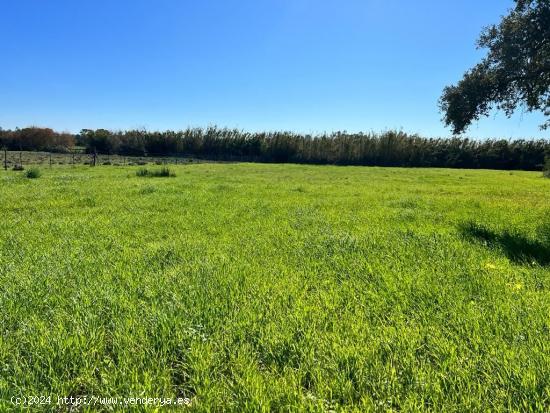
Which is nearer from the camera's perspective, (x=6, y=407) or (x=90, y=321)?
(x=6, y=407)

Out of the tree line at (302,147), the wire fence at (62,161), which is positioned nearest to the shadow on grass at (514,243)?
the wire fence at (62,161)

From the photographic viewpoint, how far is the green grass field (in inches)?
95.4

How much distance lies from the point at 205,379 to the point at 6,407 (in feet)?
3.99

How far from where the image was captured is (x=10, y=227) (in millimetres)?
6891

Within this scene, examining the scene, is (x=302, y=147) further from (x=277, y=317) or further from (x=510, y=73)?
(x=277, y=317)

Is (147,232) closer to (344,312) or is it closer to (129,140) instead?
(344,312)

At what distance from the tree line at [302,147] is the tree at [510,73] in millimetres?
50967

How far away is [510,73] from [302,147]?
55.9 meters

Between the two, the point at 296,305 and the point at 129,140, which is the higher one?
the point at 129,140

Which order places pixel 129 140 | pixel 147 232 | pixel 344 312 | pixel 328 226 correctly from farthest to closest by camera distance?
pixel 129 140 → pixel 328 226 → pixel 147 232 → pixel 344 312

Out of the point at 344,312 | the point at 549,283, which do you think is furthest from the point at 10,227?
the point at 549,283

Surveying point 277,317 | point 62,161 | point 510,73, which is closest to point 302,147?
point 62,161

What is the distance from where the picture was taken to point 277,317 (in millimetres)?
3412

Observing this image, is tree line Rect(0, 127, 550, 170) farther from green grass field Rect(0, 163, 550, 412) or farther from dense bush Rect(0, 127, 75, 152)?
green grass field Rect(0, 163, 550, 412)
